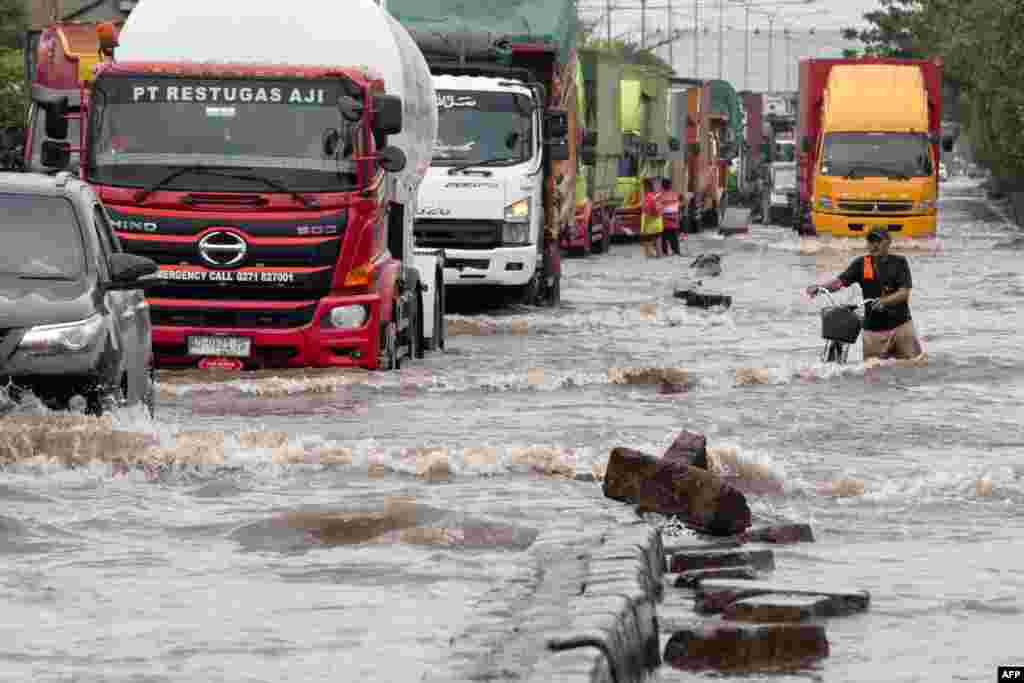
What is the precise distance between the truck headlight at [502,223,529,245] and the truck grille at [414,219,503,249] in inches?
3.8

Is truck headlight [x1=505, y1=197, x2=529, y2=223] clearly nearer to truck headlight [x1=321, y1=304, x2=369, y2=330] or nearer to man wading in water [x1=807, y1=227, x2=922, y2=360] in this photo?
man wading in water [x1=807, y1=227, x2=922, y2=360]

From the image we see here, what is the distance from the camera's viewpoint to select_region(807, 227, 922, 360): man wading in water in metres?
22.7

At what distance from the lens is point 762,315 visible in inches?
1364

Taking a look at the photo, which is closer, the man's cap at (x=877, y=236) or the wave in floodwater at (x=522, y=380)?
the wave in floodwater at (x=522, y=380)

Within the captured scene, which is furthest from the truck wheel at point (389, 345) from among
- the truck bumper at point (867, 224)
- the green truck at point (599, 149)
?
the truck bumper at point (867, 224)

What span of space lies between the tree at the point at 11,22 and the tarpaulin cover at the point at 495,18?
1240 inches

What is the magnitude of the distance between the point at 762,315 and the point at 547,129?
4293 millimetres

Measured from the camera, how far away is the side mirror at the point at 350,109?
68.7ft

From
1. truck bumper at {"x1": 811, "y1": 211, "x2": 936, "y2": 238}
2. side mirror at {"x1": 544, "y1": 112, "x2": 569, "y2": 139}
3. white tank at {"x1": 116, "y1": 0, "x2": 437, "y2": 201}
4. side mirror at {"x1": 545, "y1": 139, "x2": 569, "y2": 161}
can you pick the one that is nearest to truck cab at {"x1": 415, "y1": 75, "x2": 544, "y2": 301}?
side mirror at {"x1": 544, "y1": 112, "x2": 569, "y2": 139}

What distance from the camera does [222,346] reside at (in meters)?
21.3

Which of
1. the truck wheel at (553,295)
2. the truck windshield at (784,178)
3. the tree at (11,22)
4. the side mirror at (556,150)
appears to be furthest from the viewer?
the truck windshield at (784,178)

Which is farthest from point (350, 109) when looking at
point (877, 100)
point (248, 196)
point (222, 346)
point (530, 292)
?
point (877, 100)

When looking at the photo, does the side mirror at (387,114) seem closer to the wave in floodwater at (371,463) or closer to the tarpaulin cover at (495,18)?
the wave in floodwater at (371,463)

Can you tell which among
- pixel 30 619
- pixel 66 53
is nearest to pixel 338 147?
pixel 30 619
